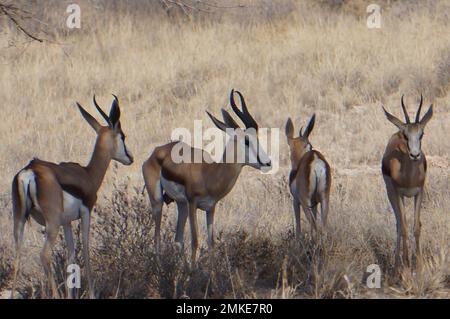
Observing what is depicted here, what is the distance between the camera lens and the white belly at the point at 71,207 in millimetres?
6398

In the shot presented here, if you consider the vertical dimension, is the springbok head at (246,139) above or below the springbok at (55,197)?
above

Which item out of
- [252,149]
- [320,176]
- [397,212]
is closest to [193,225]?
[252,149]

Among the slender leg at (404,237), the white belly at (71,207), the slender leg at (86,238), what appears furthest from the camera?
the slender leg at (404,237)

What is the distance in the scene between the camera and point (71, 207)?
6.45 m

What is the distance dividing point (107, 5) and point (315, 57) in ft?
18.8

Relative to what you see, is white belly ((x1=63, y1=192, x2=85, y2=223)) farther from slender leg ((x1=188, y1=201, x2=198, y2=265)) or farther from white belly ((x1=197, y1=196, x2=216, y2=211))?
white belly ((x1=197, y1=196, x2=216, y2=211))

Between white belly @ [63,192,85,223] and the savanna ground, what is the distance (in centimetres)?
52

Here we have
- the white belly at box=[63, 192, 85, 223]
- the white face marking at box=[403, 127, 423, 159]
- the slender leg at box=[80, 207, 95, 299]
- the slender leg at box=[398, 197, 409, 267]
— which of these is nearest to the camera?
the white belly at box=[63, 192, 85, 223]

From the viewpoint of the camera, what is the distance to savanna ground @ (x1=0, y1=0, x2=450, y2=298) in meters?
7.11

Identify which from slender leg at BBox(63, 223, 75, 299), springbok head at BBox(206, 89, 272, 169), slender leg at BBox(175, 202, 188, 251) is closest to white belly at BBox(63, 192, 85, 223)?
slender leg at BBox(63, 223, 75, 299)

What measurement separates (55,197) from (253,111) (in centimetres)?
826

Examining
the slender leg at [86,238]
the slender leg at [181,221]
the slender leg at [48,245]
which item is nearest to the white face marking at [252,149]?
the slender leg at [181,221]

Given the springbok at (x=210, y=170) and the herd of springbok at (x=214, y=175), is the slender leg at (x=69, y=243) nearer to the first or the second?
the herd of springbok at (x=214, y=175)

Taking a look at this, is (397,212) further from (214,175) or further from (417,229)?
(214,175)
